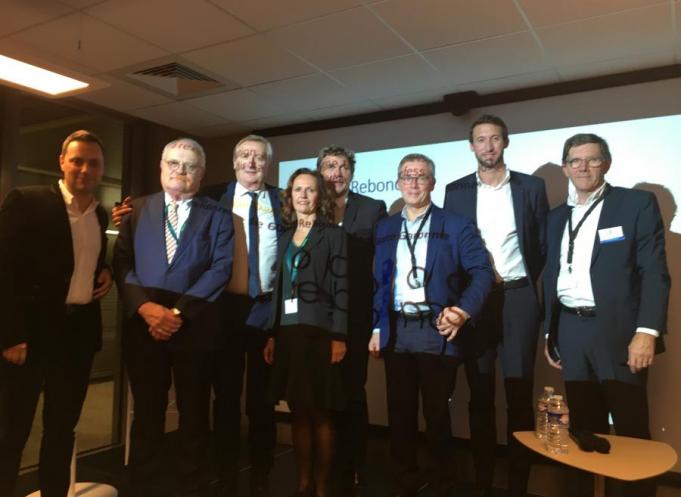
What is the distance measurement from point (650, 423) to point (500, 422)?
2.69ft

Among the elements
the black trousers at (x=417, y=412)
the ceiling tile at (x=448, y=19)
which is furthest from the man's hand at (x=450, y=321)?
the ceiling tile at (x=448, y=19)

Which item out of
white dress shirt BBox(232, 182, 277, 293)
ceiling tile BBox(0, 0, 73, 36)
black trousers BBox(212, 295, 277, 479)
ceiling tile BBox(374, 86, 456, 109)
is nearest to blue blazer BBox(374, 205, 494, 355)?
white dress shirt BBox(232, 182, 277, 293)

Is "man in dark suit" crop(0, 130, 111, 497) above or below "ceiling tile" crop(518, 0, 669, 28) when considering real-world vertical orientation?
below

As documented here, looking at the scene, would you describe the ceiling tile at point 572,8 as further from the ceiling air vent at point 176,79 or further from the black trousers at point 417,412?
the ceiling air vent at point 176,79

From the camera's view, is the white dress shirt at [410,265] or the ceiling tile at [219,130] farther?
the ceiling tile at [219,130]

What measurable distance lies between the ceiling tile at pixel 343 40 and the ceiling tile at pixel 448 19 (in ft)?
0.30

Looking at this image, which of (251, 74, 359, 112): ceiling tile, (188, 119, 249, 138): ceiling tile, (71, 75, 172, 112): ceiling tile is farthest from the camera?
(188, 119, 249, 138): ceiling tile

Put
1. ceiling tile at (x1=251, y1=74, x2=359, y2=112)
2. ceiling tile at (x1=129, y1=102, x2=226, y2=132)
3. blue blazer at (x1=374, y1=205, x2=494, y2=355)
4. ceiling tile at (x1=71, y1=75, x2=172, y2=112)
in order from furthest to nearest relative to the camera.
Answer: ceiling tile at (x1=129, y1=102, x2=226, y2=132), ceiling tile at (x1=71, y1=75, x2=172, y2=112), ceiling tile at (x1=251, y1=74, x2=359, y2=112), blue blazer at (x1=374, y1=205, x2=494, y2=355)

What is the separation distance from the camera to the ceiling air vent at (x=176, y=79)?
11.0ft

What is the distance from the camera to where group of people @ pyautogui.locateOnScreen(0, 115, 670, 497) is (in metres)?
2.45

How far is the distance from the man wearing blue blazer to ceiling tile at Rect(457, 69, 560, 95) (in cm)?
145

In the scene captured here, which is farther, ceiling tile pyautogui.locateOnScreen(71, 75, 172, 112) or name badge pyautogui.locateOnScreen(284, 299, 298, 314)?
ceiling tile pyautogui.locateOnScreen(71, 75, 172, 112)

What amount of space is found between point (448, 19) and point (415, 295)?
1.38 metres

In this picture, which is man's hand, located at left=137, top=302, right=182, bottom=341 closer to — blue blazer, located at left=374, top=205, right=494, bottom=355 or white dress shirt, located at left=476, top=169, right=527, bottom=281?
blue blazer, located at left=374, top=205, right=494, bottom=355
